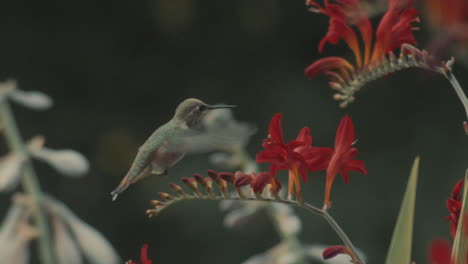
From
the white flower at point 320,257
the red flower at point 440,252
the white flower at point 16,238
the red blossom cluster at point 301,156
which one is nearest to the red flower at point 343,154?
the red blossom cluster at point 301,156

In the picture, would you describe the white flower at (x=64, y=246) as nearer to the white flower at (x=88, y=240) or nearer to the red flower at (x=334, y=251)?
the white flower at (x=88, y=240)

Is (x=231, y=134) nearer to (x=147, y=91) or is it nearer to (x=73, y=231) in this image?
(x=73, y=231)

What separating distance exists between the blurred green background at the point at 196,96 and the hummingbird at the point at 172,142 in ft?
7.47

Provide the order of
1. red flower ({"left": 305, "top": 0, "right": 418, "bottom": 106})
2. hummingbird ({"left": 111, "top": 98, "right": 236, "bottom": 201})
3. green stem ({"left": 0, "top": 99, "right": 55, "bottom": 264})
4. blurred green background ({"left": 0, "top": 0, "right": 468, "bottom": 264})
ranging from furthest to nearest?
blurred green background ({"left": 0, "top": 0, "right": 468, "bottom": 264}) < green stem ({"left": 0, "top": 99, "right": 55, "bottom": 264}) < hummingbird ({"left": 111, "top": 98, "right": 236, "bottom": 201}) < red flower ({"left": 305, "top": 0, "right": 418, "bottom": 106})

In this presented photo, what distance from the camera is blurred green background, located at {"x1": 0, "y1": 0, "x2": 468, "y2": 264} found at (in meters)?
3.49

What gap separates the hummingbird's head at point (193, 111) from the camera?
41.2 inches

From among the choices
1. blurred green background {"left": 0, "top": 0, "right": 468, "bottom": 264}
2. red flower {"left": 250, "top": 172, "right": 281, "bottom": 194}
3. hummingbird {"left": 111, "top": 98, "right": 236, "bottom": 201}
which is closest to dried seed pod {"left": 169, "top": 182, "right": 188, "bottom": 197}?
red flower {"left": 250, "top": 172, "right": 281, "bottom": 194}

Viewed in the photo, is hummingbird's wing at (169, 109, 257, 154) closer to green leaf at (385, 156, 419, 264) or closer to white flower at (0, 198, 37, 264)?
green leaf at (385, 156, 419, 264)

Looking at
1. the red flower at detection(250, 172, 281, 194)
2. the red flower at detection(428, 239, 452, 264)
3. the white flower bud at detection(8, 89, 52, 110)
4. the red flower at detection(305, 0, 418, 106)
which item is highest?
the red flower at detection(305, 0, 418, 106)

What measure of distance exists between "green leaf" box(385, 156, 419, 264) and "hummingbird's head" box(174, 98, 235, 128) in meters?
0.29

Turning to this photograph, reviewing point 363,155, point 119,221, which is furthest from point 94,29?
point 363,155

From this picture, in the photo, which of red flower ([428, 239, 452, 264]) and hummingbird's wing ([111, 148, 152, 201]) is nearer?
red flower ([428, 239, 452, 264])

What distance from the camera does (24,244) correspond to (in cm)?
122

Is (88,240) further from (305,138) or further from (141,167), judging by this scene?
(305,138)
